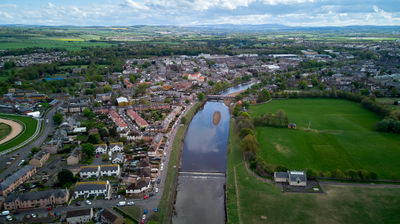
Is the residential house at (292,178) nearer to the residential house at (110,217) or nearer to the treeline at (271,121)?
the treeline at (271,121)

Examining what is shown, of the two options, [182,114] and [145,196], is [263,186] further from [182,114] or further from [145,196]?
[182,114]

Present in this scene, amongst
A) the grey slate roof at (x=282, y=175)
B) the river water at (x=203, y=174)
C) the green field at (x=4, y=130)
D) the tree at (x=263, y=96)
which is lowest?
the river water at (x=203, y=174)

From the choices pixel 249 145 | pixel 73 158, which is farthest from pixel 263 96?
pixel 73 158

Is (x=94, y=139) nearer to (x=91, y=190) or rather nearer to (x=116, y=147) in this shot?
(x=116, y=147)

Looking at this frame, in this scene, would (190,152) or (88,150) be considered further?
(190,152)

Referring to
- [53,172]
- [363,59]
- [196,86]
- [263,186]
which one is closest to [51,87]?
[196,86]

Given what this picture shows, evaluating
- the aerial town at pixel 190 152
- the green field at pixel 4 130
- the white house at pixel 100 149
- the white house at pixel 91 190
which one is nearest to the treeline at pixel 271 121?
the aerial town at pixel 190 152
